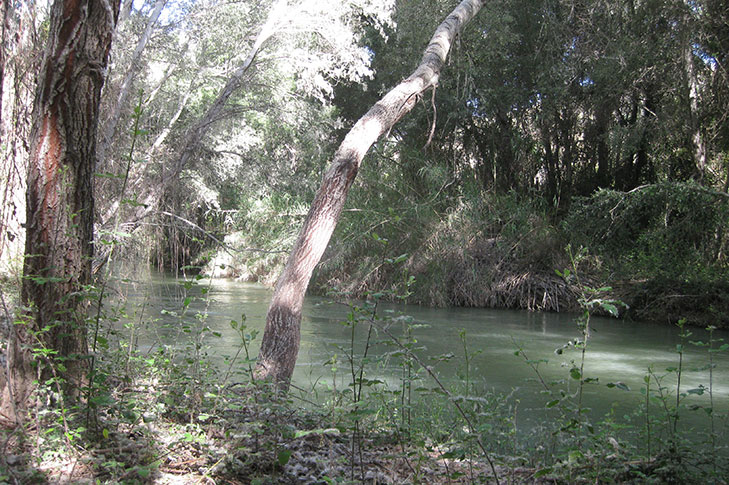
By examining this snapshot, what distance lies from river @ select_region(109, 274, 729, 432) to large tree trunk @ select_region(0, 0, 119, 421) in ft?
4.63

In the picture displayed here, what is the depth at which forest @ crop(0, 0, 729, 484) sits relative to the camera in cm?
309

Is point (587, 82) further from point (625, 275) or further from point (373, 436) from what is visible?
point (373, 436)

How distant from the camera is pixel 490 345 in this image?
31.6 feet

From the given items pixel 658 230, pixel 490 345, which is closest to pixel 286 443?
pixel 490 345

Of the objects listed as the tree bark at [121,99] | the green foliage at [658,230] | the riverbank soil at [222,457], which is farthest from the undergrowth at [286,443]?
the green foliage at [658,230]

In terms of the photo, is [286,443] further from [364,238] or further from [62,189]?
[364,238]

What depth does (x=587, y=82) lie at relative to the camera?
15.6 metres

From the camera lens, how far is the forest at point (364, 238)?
3088mm

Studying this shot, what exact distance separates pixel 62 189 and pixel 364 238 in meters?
12.2

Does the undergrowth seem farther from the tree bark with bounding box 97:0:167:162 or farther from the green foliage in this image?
the green foliage

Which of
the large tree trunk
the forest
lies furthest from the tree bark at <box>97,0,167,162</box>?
the large tree trunk

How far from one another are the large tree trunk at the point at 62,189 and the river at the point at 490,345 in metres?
1.41

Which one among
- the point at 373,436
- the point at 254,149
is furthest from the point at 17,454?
the point at 254,149

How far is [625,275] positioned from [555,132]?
561cm
